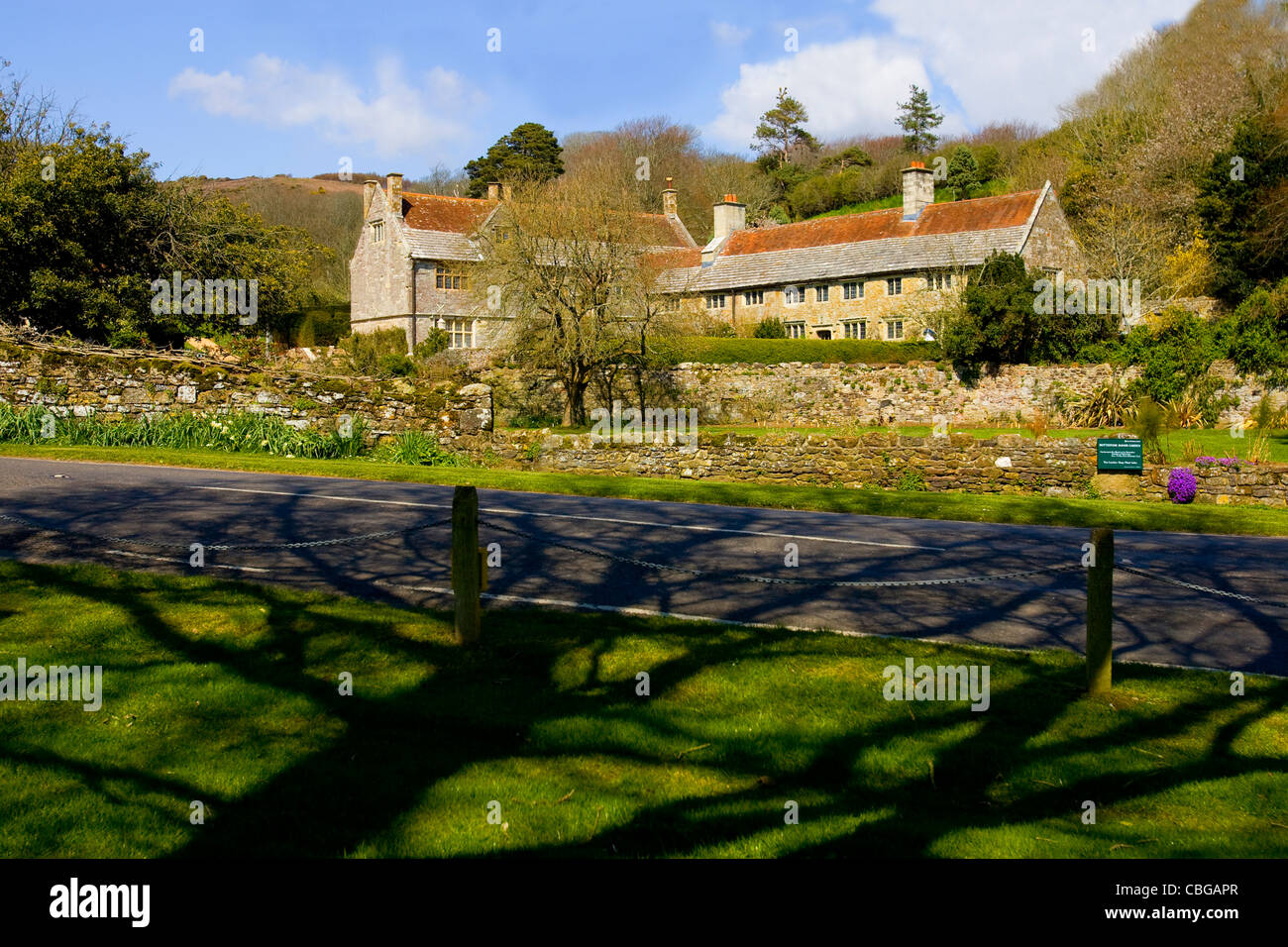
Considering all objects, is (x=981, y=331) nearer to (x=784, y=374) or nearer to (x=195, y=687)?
(x=784, y=374)

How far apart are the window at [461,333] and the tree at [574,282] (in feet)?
61.2

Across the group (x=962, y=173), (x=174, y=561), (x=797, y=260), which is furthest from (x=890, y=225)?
(x=174, y=561)

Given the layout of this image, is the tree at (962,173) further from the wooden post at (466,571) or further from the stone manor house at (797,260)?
the wooden post at (466,571)

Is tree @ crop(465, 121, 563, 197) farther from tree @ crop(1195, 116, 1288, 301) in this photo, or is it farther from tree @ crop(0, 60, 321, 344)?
tree @ crop(1195, 116, 1288, 301)

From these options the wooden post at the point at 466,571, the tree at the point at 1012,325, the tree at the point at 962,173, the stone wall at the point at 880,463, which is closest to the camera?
the wooden post at the point at 466,571

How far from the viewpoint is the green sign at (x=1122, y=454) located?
21828 millimetres

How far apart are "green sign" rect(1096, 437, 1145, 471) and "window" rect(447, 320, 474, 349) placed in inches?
1662

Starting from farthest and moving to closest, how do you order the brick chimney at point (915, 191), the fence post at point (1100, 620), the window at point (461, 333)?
the window at point (461, 333), the brick chimney at point (915, 191), the fence post at point (1100, 620)

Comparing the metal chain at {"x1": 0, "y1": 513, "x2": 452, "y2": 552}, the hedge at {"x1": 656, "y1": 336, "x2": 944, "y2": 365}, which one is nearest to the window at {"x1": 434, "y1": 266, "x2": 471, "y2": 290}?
the hedge at {"x1": 656, "y1": 336, "x2": 944, "y2": 365}

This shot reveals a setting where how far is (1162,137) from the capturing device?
52.6 metres

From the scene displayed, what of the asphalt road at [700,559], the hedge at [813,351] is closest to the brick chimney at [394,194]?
the hedge at [813,351]

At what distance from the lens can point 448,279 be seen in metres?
59.3

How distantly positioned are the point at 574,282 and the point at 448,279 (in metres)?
22.0
